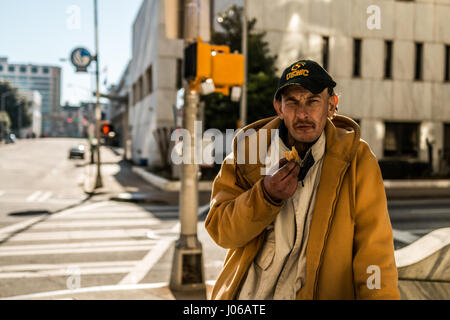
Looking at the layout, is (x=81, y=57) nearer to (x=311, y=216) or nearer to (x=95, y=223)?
(x=95, y=223)

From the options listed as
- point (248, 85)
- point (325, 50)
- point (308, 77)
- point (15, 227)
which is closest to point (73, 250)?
point (15, 227)

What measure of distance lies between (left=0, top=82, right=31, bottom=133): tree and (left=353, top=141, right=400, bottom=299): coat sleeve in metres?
97.5

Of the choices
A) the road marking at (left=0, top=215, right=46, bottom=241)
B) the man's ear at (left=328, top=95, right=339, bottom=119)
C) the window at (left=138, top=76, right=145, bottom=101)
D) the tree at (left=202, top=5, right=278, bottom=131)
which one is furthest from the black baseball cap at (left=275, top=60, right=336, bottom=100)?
the window at (left=138, top=76, right=145, bottom=101)

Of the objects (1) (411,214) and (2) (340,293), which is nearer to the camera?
(2) (340,293)

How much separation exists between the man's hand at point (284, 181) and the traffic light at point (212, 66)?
3944 mm

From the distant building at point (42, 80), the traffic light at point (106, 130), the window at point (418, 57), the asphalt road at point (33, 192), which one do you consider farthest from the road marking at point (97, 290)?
the distant building at point (42, 80)

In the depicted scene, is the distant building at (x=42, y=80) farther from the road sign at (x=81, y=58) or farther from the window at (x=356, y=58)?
the window at (x=356, y=58)

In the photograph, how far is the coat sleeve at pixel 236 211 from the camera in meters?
1.76

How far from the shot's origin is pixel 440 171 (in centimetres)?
2269

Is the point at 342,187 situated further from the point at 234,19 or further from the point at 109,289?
the point at 234,19

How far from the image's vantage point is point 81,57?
778 inches

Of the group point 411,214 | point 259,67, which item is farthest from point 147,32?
point 411,214

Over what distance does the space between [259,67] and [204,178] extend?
20.3 feet
